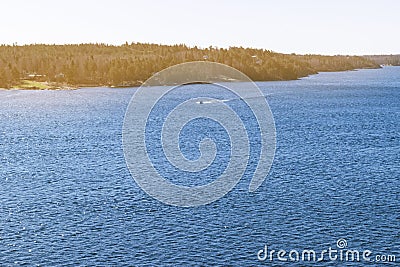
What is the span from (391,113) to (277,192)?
11082 centimetres

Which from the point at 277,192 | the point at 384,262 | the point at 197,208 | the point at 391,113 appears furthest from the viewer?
the point at 391,113

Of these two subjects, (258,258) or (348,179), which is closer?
(258,258)

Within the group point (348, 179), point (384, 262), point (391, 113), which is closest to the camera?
point (384, 262)

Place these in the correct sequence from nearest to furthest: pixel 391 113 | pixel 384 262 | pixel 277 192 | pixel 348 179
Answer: pixel 384 262
pixel 277 192
pixel 348 179
pixel 391 113

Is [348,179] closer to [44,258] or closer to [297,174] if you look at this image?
[297,174]

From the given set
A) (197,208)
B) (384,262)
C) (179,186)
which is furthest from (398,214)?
(179,186)

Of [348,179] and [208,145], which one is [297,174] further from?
[208,145]

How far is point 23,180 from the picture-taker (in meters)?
96.2

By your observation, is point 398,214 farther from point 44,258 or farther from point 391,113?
point 391,113

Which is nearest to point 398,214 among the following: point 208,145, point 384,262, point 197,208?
point 384,262

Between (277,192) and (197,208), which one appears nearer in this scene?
(197,208)

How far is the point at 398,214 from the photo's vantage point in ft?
247

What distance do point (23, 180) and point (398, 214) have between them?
61.2 meters

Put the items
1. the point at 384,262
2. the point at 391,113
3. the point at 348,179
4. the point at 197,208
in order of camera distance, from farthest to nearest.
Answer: the point at 391,113 < the point at 348,179 < the point at 197,208 < the point at 384,262
